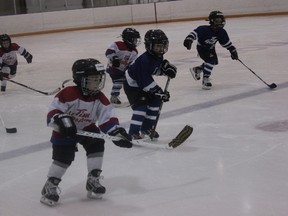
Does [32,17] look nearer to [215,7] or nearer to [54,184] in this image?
[215,7]

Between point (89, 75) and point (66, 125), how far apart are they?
10.1 inches

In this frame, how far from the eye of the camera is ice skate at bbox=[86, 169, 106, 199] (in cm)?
241

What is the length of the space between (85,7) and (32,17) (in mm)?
1610

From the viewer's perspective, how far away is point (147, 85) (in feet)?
11.0

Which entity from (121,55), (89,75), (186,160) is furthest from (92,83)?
(121,55)

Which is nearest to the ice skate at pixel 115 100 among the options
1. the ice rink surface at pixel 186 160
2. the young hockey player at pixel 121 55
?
the young hockey player at pixel 121 55

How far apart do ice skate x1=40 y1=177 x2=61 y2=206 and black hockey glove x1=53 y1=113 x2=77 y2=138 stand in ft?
1.18

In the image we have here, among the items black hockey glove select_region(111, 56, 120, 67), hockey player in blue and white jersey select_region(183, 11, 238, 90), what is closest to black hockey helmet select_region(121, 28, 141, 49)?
black hockey glove select_region(111, 56, 120, 67)

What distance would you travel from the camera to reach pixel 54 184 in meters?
2.40

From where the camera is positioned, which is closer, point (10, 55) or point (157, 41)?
point (157, 41)

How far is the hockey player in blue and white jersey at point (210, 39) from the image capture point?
Answer: 4988 mm

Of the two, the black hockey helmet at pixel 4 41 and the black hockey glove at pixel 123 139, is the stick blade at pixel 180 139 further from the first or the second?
the black hockey helmet at pixel 4 41

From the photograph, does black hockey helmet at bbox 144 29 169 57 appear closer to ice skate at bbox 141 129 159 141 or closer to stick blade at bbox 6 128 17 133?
ice skate at bbox 141 129 159 141

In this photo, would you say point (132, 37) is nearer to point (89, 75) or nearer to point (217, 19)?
point (217, 19)
